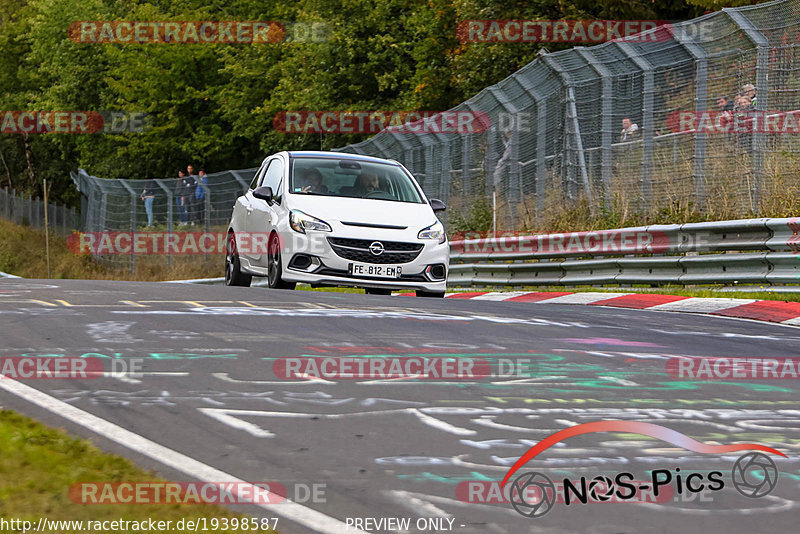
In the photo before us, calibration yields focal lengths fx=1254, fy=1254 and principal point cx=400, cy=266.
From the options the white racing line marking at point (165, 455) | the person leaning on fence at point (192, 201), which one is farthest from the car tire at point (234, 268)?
the person leaning on fence at point (192, 201)

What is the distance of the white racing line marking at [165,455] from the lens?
390 cm

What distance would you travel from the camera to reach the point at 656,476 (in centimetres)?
455

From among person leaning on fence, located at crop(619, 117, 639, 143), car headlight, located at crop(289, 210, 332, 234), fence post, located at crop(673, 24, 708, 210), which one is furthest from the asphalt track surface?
person leaning on fence, located at crop(619, 117, 639, 143)

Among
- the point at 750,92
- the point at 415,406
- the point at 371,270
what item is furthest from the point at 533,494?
the point at 750,92

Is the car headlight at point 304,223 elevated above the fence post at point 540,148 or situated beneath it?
situated beneath

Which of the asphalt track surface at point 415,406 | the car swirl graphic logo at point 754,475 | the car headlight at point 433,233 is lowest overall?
the car swirl graphic logo at point 754,475

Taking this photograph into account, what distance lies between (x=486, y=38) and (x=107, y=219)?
13883mm

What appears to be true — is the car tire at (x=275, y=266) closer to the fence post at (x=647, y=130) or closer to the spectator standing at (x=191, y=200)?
the fence post at (x=647, y=130)

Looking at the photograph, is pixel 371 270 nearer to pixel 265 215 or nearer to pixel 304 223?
pixel 304 223

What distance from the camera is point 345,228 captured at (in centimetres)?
1368

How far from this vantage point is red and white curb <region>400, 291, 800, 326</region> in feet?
38.2

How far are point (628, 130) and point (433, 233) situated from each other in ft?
15.4

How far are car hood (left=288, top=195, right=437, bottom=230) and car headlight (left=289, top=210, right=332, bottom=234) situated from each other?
0.05m

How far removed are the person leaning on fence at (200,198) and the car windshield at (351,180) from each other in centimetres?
1671
